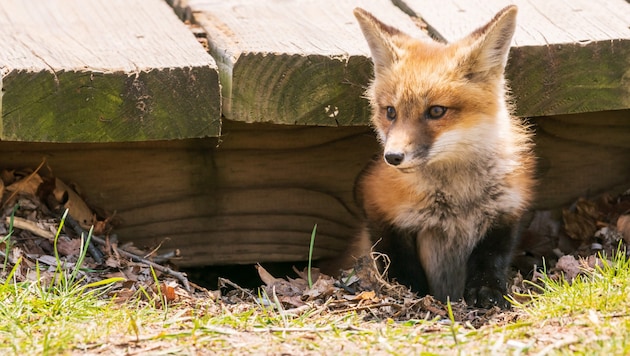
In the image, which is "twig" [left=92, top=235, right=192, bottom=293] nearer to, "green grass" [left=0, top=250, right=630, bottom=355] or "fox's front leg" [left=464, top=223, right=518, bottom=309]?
"green grass" [left=0, top=250, right=630, bottom=355]

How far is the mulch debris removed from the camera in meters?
4.17

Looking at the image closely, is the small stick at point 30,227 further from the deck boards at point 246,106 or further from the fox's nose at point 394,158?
the fox's nose at point 394,158

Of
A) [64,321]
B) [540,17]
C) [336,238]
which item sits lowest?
[336,238]

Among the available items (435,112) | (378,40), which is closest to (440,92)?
(435,112)

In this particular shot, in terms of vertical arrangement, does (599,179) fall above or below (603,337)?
below

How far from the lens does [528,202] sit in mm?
4898

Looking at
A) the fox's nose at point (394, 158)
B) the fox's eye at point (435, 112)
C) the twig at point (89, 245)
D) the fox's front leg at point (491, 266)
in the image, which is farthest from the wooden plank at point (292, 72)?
the twig at point (89, 245)

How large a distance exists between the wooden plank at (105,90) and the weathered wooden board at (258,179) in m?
0.94

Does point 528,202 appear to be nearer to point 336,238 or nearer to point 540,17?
point 540,17

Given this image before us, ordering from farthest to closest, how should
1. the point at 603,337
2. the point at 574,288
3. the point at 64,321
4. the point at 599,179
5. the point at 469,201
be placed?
the point at 599,179
the point at 469,201
the point at 574,288
the point at 64,321
the point at 603,337

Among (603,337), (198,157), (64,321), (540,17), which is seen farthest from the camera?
(198,157)

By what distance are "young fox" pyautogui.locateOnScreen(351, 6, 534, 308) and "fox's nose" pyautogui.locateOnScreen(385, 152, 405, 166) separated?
2 centimetres

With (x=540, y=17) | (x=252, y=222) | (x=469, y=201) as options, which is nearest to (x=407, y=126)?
(x=469, y=201)

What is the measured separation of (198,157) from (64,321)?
212cm
